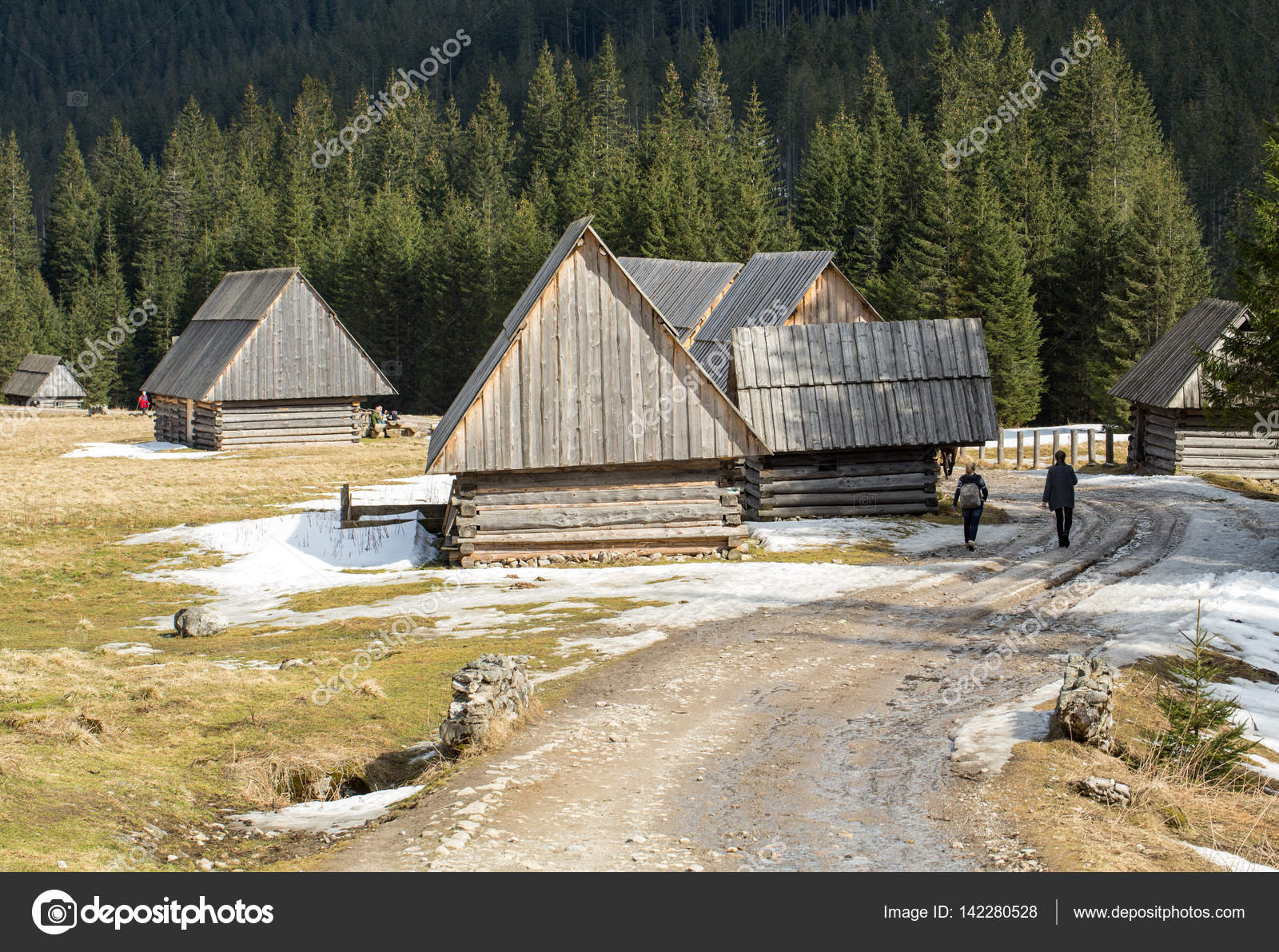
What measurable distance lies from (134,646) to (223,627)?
1.44 meters

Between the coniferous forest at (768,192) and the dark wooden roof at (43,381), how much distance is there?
1963 mm

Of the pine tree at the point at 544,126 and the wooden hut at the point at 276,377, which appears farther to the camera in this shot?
the pine tree at the point at 544,126

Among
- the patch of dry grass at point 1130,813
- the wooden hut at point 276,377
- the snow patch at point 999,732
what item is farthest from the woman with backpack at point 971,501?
the wooden hut at point 276,377

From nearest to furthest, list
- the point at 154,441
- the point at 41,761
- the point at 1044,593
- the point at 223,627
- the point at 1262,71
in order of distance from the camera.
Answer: the point at 41,761 → the point at 223,627 → the point at 1044,593 → the point at 154,441 → the point at 1262,71

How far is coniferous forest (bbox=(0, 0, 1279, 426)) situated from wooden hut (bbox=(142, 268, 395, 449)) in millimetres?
A: 20426

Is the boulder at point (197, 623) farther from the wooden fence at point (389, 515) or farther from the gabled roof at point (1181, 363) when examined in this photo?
the gabled roof at point (1181, 363)

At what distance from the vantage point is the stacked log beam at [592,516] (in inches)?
905

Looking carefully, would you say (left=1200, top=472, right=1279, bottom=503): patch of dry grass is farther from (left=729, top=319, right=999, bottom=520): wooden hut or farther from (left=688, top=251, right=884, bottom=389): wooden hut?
(left=688, top=251, right=884, bottom=389): wooden hut

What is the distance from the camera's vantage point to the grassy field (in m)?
9.05

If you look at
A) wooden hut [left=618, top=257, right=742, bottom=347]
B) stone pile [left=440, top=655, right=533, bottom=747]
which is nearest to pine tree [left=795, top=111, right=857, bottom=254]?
wooden hut [left=618, top=257, right=742, bottom=347]

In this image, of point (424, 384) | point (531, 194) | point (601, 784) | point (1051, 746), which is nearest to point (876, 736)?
point (1051, 746)

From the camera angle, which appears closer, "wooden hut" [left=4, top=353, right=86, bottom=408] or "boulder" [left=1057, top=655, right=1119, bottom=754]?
"boulder" [left=1057, top=655, right=1119, bottom=754]

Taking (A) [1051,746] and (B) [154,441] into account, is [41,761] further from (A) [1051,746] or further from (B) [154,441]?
(B) [154,441]

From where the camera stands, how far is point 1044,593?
63.5 ft
